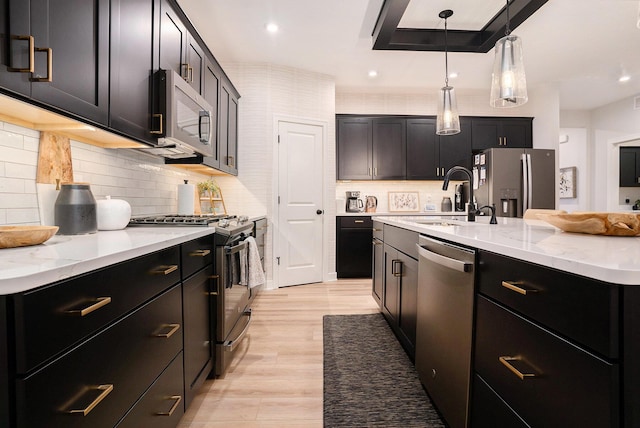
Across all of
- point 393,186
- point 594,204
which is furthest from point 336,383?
point 594,204

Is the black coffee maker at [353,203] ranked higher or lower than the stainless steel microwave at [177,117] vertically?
lower

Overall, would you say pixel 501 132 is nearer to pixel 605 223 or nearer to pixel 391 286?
pixel 391 286

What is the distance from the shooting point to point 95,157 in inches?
73.3

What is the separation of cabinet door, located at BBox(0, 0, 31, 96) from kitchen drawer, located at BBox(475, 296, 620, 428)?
1.68m

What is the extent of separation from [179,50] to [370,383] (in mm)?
2512

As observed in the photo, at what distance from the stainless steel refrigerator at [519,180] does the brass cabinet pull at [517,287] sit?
149 inches

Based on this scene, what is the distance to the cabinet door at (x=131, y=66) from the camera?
1.49m

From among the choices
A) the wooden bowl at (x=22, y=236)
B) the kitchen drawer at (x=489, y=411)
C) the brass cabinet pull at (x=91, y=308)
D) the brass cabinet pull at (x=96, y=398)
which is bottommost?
the kitchen drawer at (x=489, y=411)

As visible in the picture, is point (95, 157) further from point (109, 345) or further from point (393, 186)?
point (393, 186)

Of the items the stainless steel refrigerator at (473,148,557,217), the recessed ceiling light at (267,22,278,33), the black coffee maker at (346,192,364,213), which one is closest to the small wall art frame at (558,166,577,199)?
the stainless steel refrigerator at (473,148,557,217)

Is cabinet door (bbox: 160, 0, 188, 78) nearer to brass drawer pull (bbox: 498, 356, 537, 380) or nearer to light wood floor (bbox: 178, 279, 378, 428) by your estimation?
light wood floor (bbox: 178, 279, 378, 428)

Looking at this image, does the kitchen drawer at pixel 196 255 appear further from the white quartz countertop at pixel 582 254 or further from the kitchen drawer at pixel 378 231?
the kitchen drawer at pixel 378 231

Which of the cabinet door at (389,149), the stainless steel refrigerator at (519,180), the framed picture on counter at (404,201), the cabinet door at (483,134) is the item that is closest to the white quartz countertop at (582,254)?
the stainless steel refrigerator at (519,180)

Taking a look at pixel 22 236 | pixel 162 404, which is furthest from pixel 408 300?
pixel 22 236
